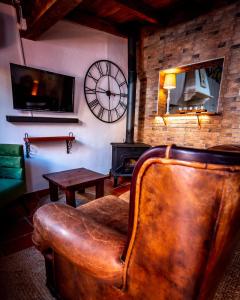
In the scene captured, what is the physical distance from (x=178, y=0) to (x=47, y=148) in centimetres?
291

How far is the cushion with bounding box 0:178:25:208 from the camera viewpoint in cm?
160

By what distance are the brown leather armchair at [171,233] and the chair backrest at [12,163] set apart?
5.20ft

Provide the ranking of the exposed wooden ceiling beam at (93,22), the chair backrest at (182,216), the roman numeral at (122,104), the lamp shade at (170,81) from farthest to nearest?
the roman numeral at (122,104) < the lamp shade at (170,81) < the exposed wooden ceiling beam at (93,22) < the chair backrest at (182,216)

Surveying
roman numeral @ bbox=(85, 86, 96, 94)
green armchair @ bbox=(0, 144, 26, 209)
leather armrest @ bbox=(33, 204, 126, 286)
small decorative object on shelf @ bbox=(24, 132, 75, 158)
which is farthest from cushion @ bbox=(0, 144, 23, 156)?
roman numeral @ bbox=(85, 86, 96, 94)

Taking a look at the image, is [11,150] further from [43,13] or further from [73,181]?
[43,13]

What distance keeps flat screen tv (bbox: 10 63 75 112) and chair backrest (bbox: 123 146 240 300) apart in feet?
7.75

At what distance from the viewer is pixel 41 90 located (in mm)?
2447

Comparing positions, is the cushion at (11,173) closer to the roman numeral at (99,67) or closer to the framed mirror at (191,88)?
the roman numeral at (99,67)

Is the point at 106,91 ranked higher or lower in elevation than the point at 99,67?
lower

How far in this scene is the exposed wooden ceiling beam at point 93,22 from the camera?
8.76 feet

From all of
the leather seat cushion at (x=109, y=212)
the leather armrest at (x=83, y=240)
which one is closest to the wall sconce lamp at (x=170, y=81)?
the leather seat cushion at (x=109, y=212)

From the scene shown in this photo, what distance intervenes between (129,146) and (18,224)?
1974 millimetres

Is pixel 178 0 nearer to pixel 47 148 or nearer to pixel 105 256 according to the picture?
pixel 47 148

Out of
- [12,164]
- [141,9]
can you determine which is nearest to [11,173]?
[12,164]
